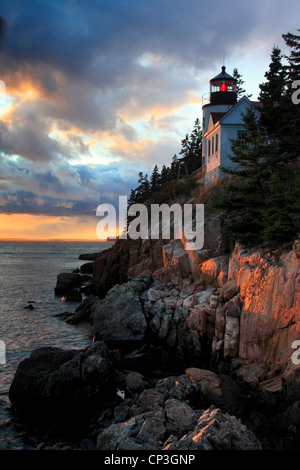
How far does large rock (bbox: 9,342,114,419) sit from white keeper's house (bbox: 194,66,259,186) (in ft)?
63.7

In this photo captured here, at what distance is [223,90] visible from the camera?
3981cm

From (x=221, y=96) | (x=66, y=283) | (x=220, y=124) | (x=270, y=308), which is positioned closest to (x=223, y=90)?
(x=221, y=96)

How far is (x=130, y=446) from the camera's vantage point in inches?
331

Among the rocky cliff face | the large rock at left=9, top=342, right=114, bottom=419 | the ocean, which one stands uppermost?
the rocky cliff face

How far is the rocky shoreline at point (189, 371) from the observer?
9469 mm

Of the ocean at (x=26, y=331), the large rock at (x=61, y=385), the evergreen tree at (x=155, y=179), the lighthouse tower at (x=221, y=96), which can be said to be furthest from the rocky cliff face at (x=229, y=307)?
the evergreen tree at (x=155, y=179)

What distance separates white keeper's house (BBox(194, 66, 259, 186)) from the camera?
A: 3180 cm

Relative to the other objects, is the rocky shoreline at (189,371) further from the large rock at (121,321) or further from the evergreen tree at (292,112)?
the evergreen tree at (292,112)

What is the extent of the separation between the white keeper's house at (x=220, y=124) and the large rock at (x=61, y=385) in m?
19.4

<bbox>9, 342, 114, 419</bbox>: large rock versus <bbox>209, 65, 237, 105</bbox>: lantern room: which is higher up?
<bbox>209, 65, 237, 105</bbox>: lantern room

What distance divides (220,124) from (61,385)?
90.0 feet

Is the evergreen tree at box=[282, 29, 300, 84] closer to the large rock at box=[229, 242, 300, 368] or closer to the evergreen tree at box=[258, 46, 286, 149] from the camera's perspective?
the evergreen tree at box=[258, 46, 286, 149]

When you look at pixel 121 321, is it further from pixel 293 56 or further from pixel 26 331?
pixel 293 56

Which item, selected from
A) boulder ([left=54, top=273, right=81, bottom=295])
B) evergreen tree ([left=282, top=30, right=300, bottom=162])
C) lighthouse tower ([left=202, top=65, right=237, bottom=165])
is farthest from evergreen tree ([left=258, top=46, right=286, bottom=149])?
boulder ([left=54, top=273, right=81, bottom=295])
